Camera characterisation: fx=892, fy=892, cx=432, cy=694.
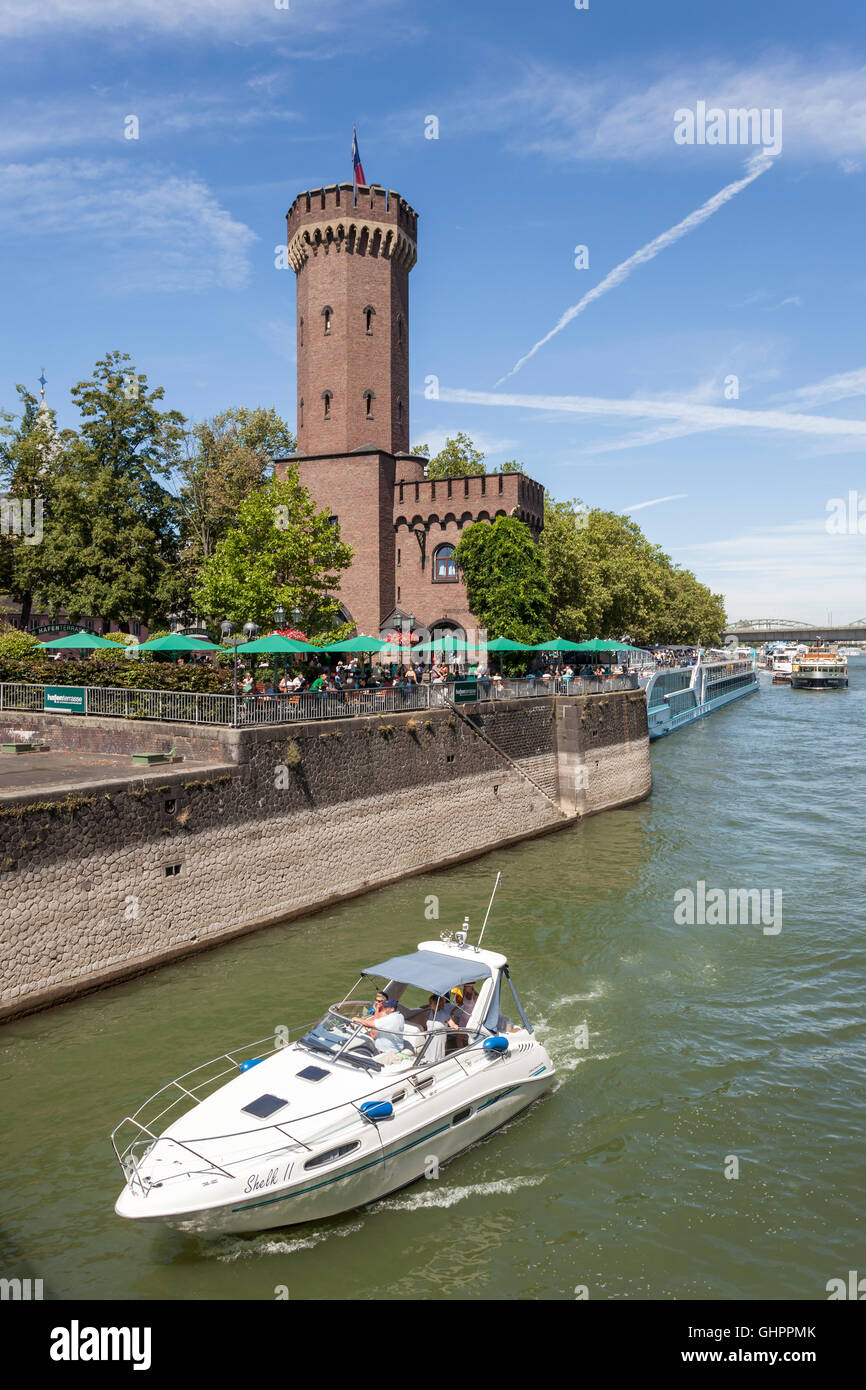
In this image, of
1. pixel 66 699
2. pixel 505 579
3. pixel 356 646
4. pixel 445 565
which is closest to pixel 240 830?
pixel 66 699

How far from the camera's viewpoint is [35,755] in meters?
22.8

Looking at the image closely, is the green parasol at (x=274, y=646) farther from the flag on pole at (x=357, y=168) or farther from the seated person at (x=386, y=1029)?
the flag on pole at (x=357, y=168)

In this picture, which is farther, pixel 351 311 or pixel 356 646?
pixel 351 311

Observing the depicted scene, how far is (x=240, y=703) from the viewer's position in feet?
66.0

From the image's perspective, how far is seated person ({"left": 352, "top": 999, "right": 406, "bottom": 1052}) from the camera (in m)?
11.1

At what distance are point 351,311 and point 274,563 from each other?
19.0 meters

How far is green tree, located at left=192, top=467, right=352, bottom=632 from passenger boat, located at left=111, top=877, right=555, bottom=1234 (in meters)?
22.0

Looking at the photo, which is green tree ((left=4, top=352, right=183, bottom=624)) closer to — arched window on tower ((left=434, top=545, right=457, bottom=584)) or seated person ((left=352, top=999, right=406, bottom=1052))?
arched window on tower ((left=434, top=545, right=457, bottom=584))

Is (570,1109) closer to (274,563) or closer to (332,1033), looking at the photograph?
(332,1033)

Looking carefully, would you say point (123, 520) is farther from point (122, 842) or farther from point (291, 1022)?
point (291, 1022)

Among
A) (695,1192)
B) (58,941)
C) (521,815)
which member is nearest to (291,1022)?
(58,941)

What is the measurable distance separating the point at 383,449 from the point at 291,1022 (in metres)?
36.9

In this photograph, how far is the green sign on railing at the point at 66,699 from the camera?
2322cm

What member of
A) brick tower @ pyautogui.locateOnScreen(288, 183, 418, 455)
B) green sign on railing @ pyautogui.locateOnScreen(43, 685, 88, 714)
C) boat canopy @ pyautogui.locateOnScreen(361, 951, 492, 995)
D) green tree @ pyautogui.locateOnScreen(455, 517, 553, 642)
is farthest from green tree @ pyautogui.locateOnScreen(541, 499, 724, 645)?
Answer: boat canopy @ pyautogui.locateOnScreen(361, 951, 492, 995)
